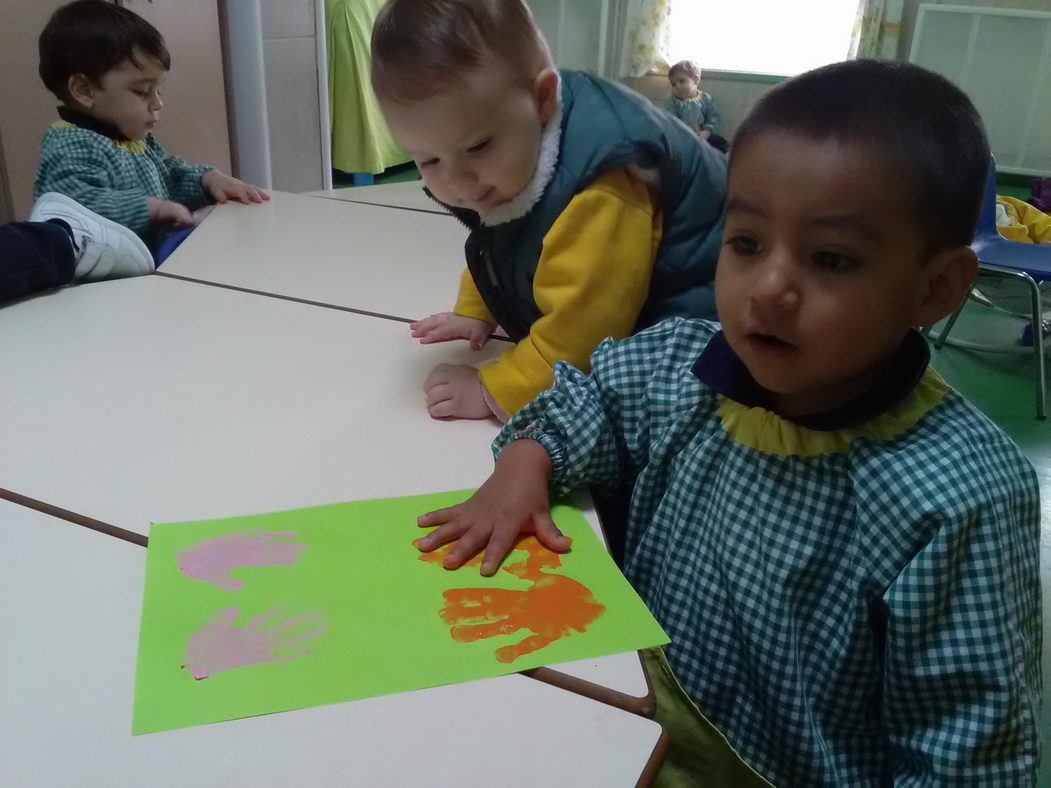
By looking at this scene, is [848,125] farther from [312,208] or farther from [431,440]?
[312,208]

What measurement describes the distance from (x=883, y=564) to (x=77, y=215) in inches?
44.7

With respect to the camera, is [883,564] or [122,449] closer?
[883,564]

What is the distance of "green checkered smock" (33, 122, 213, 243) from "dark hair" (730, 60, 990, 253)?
1321 millimetres

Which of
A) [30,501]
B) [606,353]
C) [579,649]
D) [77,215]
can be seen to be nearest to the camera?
[579,649]

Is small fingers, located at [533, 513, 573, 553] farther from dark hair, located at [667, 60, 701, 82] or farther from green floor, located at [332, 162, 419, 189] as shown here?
dark hair, located at [667, 60, 701, 82]

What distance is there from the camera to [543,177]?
2.83 feet

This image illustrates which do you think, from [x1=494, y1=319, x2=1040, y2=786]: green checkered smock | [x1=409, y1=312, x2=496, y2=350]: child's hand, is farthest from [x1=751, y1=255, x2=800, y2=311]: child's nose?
[x1=409, y1=312, x2=496, y2=350]: child's hand

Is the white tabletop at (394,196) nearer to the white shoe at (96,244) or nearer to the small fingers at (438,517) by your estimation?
the white shoe at (96,244)

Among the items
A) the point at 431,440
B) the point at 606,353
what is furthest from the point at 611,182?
the point at 431,440

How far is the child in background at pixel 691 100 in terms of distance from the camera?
16.0ft

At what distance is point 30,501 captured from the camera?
0.66 metres

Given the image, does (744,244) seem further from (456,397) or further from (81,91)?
(81,91)

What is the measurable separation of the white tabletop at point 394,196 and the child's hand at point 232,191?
0.13 meters

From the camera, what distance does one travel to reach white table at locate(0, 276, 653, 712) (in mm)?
676
